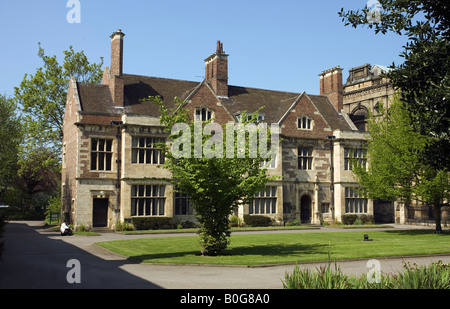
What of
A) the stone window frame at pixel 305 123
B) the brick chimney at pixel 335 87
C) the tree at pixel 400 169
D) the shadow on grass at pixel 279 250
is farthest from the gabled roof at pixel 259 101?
the shadow on grass at pixel 279 250

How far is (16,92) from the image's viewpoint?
43969mm

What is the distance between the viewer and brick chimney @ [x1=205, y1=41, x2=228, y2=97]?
42.3 m

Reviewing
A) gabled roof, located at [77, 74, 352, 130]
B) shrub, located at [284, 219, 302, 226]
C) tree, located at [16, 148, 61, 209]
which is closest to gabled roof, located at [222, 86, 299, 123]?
gabled roof, located at [77, 74, 352, 130]

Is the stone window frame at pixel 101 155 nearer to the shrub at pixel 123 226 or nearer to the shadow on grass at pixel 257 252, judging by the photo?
the shrub at pixel 123 226

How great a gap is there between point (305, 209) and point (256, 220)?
6.50 m

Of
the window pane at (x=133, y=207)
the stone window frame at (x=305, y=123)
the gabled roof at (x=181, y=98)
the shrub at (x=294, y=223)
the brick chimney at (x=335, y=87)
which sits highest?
the brick chimney at (x=335, y=87)

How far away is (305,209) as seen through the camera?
43.2 metres

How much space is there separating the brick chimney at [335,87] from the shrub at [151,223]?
2251cm

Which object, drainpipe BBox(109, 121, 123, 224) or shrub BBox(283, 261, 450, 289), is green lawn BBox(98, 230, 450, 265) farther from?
drainpipe BBox(109, 121, 123, 224)

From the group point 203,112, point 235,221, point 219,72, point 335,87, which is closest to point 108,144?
point 203,112

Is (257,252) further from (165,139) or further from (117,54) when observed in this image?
(117,54)

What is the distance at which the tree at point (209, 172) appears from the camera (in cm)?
1930

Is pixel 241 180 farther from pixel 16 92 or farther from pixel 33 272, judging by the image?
pixel 16 92

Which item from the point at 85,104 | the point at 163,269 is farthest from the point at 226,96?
the point at 163,269
